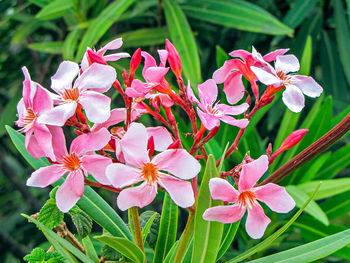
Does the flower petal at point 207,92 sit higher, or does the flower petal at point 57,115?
the flower petal at point 57,115

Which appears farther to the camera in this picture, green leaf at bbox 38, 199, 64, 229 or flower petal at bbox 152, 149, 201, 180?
green leaf at bbox 38, 199, 64, 229

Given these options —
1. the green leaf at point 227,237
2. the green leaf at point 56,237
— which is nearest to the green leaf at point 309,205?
the green leaf at point 227,237

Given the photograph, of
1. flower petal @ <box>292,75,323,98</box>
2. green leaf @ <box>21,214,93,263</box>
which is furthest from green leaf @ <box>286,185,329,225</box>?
green leaf @ <box>21,214,93,263</box>

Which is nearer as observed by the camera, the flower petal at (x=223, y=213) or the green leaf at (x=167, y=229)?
the flower petal at (x=223, y=213)

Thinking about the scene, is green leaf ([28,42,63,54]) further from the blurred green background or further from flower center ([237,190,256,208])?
flower center ([237,190,256,208])

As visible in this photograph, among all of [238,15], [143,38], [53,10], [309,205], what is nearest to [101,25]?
[53,10]

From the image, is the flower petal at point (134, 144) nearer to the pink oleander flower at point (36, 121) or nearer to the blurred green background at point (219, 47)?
the pink oleander flower at point (36, 121)

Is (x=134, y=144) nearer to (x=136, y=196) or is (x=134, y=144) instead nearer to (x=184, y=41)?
(x=136, y=196)
